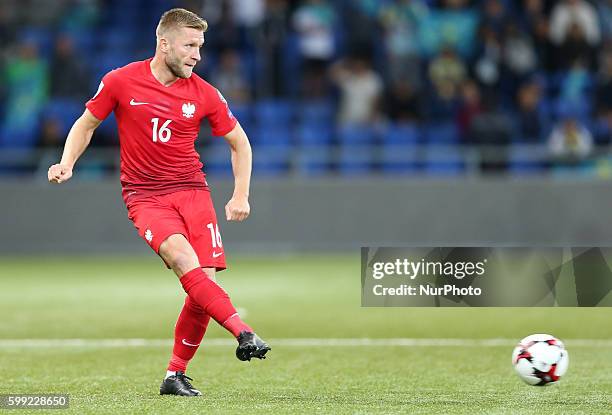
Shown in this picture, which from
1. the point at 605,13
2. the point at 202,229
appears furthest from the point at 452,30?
the point at 202,229

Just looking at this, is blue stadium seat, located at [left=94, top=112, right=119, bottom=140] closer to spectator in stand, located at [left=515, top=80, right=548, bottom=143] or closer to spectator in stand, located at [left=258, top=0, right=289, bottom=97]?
spectator in stand, located at [left=258, top=0, right=289, bottom=97]

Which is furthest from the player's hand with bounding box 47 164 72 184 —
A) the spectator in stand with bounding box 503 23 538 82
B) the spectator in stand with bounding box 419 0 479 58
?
the spectator in stand with bounding box 419 0 479 58

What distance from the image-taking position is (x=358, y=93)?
19.8 m

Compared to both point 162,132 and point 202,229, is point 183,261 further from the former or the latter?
point 162,132

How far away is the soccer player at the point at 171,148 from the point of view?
24.5 ft

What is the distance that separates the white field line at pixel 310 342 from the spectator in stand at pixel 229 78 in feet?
31.6

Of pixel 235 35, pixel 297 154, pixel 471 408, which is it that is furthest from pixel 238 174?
pixel 235 35

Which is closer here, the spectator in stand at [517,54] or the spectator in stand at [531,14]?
the spectator in stand at [517,54]

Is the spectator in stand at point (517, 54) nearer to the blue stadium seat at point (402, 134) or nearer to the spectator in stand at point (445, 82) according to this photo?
the spectator in stand at point (445, 82)

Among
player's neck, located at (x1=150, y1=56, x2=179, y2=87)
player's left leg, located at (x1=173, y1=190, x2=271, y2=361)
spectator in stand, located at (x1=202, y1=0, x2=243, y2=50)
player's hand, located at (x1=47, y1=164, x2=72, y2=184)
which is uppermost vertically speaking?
spectator in stand, located at (x1=202, y1=0, x2=243, y2=50)

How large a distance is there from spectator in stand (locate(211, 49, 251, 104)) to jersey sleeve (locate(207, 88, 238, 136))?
39.7 feet

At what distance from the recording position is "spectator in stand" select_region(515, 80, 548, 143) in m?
19.3

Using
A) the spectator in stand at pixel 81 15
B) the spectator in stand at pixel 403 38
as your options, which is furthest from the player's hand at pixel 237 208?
the spectator in stand at pixel 81 15

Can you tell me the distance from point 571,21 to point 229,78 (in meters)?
5.56
